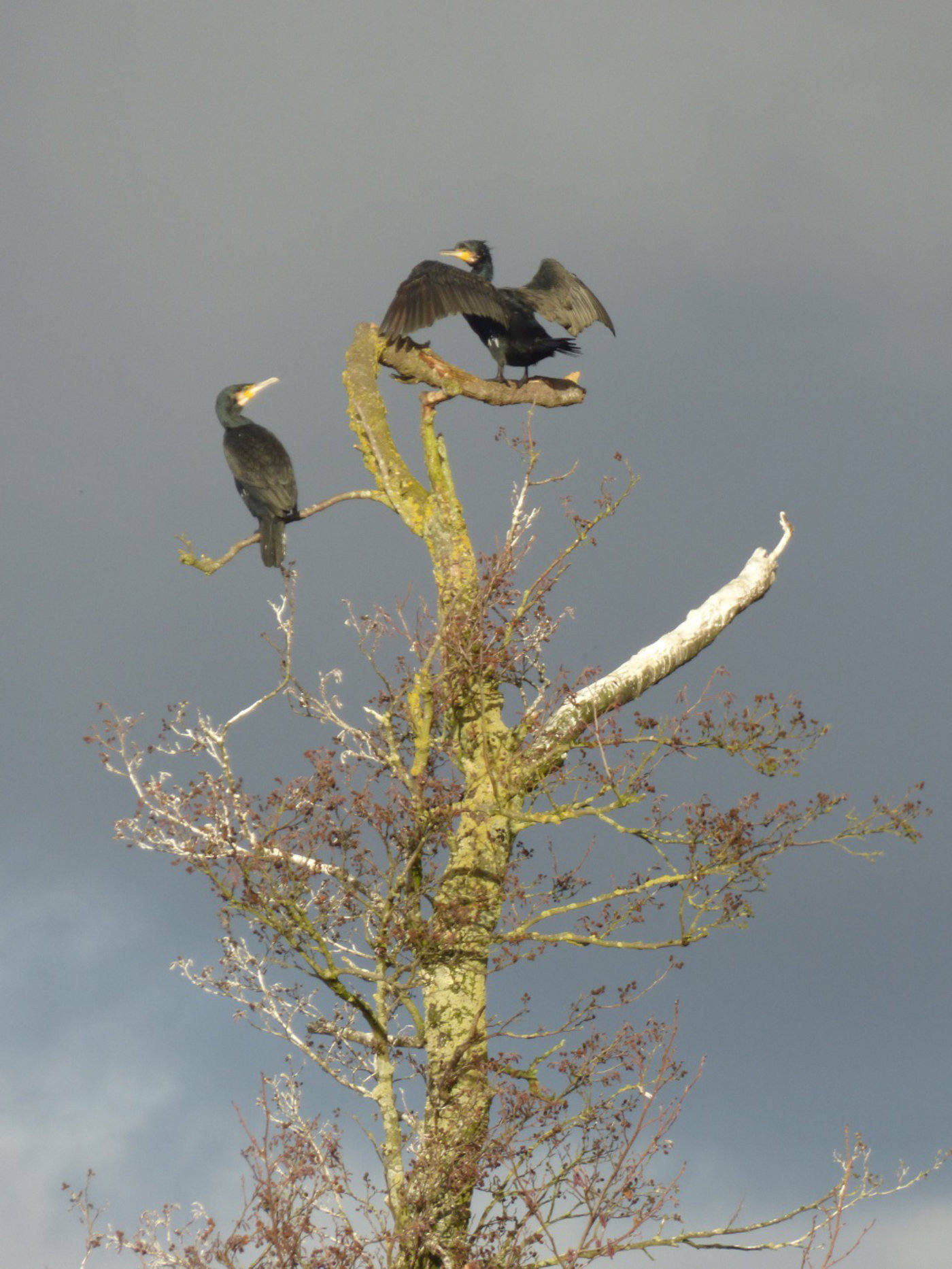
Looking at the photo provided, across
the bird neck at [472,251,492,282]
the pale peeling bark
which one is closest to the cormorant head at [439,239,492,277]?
the bird neck at [472,251,492,282]

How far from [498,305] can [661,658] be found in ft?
11.1

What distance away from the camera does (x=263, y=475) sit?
1277 centimetres

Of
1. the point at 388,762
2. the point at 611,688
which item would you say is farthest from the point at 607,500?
the point at 388,762

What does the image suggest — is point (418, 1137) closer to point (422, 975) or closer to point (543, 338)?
point (422, 975)

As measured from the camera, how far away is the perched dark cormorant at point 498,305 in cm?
1174

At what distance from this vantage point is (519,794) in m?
10.7

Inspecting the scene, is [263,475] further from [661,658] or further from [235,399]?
[661,658]

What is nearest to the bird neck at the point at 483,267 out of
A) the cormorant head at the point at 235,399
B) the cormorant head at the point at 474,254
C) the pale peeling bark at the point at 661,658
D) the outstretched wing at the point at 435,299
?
the cormorant head at the point at 474,254

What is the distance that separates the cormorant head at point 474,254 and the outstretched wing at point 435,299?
4.28 ft

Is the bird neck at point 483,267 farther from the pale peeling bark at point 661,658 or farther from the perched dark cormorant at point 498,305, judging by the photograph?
the pale peeling bark at point 661,658

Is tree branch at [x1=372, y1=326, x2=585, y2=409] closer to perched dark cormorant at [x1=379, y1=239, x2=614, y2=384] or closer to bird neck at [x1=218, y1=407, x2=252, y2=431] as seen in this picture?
perched dark cormorant at [x1=379, y1=239, x2=614, y2=384]

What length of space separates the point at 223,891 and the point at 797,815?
3.97m

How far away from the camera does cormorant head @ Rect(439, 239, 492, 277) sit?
44.3 ft

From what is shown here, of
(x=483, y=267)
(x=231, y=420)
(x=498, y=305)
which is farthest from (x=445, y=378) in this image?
(x=231, y=420)
